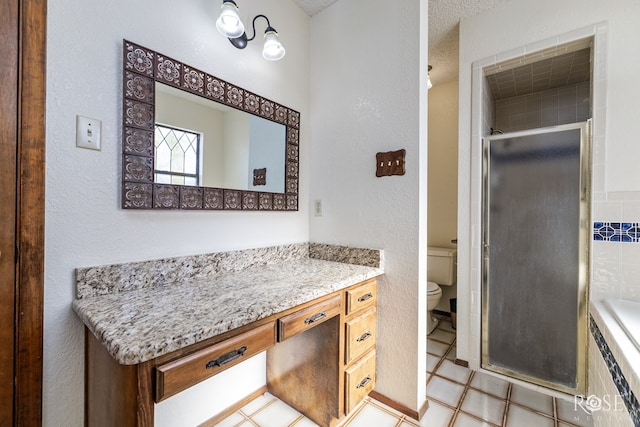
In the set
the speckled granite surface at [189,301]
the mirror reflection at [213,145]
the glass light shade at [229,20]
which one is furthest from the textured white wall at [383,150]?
the glass light shade at [229,20]

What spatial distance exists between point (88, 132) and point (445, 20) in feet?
7.72

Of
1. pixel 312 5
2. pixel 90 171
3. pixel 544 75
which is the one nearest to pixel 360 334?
pixel 90 171

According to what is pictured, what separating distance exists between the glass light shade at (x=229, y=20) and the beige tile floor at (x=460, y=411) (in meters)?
1.95

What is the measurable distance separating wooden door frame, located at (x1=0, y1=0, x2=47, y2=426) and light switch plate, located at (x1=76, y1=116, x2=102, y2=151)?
0.30ft

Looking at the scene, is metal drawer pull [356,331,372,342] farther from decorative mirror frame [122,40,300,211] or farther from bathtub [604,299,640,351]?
bathtub [604,299,640,351]

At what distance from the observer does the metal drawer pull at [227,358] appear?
0.84 meters

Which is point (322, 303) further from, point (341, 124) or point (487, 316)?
point (487, 316)

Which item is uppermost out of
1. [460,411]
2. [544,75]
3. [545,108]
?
[544,75]

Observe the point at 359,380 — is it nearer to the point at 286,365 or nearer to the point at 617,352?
the point at 286,365

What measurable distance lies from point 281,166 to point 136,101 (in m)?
0.83

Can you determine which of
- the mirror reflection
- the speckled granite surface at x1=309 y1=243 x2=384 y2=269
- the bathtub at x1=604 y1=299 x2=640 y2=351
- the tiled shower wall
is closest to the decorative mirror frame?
the mirror reflection


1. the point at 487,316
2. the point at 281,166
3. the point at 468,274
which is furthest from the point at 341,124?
the point at 487,316

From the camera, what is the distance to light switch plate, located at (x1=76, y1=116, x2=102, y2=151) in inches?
39.1

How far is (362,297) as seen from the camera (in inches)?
57.7
